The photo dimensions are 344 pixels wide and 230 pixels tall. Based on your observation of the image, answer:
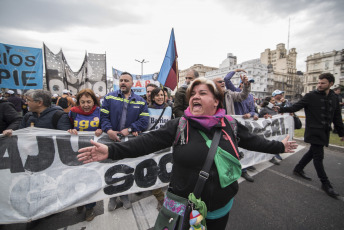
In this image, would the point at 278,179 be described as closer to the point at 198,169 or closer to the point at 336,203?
the point at 336,203

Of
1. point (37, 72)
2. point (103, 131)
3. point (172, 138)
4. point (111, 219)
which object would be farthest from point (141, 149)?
point (37, 72)

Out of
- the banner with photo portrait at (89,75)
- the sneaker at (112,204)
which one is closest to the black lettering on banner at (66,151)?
the sneaker at (112,204)

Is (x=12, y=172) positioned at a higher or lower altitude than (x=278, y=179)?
higher

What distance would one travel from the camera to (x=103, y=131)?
2.74m

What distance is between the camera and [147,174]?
112 inches

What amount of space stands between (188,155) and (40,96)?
265 cm

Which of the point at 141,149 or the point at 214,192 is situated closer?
the point at 214,192

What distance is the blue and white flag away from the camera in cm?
450

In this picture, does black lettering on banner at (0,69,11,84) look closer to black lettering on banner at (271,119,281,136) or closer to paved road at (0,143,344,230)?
paved road at (0,143,344,230)

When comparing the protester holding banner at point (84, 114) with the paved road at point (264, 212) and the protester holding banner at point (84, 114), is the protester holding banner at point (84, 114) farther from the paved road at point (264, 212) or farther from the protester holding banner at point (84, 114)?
the paved road at point (264, 212)

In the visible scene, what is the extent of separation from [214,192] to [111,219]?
Result: 2064 millimetres

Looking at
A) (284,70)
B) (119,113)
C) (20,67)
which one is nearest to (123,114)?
(119,113)

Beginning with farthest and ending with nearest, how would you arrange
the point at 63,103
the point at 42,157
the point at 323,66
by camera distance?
the point at 323,66, the point at 63,103, the point at 42,157

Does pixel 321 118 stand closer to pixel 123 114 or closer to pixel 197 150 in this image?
pixel 197 150
